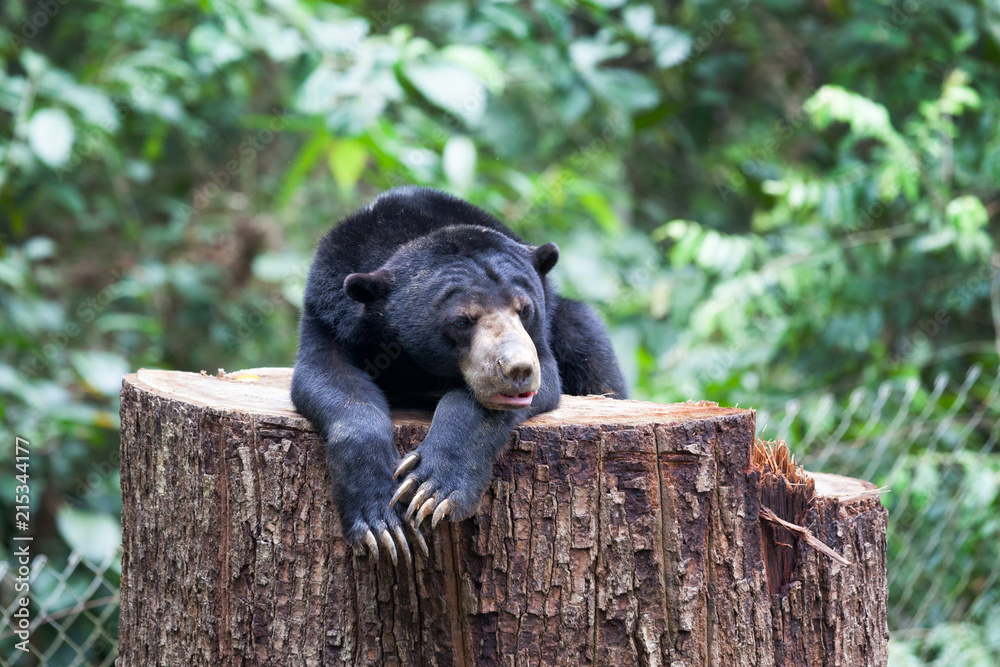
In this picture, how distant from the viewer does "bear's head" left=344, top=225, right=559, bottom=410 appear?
2.61 meters

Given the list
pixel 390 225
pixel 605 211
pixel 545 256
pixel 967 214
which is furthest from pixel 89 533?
pixel 967 214

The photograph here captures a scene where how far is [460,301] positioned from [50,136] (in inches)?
128

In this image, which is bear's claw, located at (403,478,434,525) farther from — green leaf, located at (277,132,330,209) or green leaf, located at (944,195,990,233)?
green leaf, located at (944,195,990,233)

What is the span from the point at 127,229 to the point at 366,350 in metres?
4.91

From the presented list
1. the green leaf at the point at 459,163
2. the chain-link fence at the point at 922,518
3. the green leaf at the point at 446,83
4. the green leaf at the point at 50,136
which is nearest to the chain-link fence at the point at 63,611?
the chain-link fence at the point at 922,518

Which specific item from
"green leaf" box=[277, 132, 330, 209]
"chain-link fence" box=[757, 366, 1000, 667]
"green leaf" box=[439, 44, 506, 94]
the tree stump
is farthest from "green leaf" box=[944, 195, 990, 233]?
"green leaf" box=[277, 132, 330, 209]

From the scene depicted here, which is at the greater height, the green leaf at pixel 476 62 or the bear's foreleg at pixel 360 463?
the green leaf at pixel 476 62

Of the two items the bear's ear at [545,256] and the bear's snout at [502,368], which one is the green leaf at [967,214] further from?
the bear's snout at [502,368]

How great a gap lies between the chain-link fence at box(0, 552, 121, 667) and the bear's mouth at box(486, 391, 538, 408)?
2095mm

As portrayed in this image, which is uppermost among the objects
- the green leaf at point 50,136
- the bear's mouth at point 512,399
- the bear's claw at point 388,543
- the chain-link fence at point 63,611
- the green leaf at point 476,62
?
the green leaf at point 476,62

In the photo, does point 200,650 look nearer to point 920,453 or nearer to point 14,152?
point 14,152

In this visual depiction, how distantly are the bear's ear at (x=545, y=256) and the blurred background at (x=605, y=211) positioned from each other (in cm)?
199

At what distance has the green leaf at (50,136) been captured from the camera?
4.73 meters

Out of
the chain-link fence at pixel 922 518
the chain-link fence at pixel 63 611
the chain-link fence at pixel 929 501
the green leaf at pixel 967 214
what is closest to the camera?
the chain-link fence at pixel 63 611
